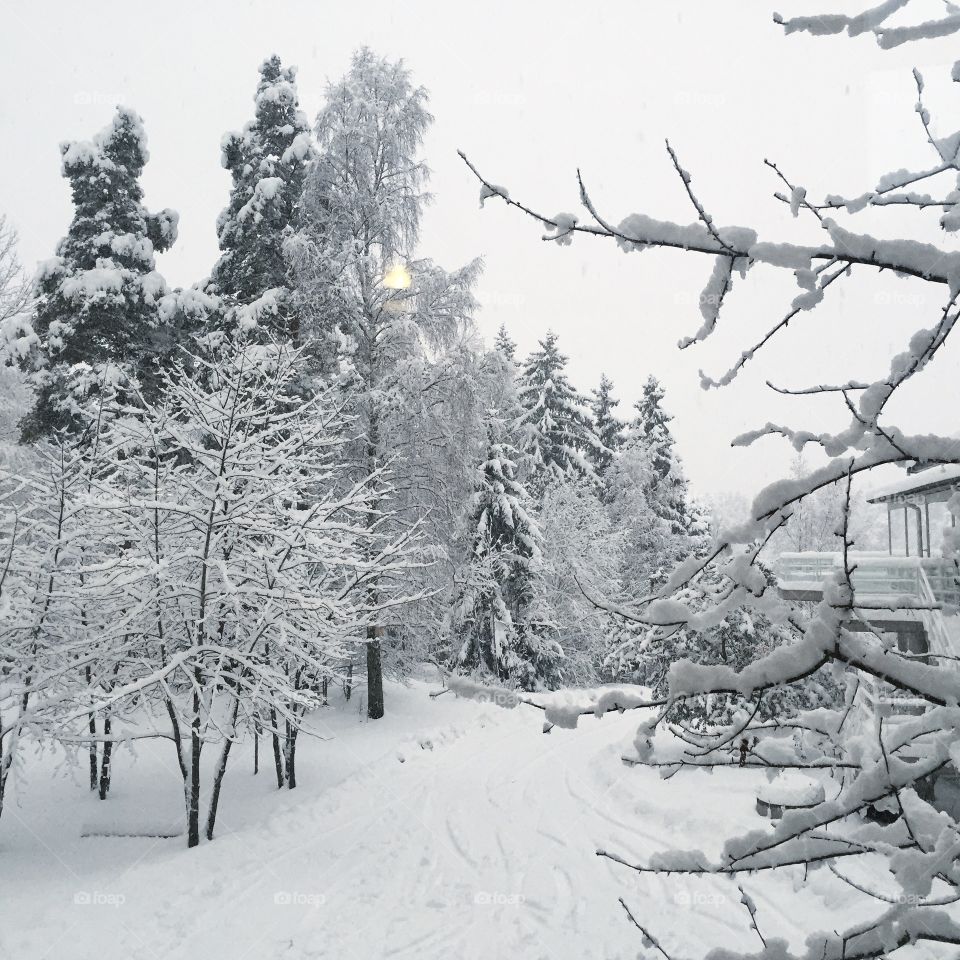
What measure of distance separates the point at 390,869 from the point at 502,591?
13314 millimetres

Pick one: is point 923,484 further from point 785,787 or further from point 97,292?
point 97,292

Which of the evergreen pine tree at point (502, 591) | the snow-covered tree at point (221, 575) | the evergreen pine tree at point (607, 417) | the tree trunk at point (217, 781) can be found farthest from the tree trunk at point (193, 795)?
the evergreen pine tree at point (607, 417)

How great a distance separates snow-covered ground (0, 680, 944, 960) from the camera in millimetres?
5992

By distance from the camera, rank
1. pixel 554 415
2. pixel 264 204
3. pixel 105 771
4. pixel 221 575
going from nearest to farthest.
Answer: pixel 221 575
pixel 105 771
pixel 264 204
pixel 554 415

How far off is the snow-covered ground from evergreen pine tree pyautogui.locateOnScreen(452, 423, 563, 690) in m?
7.37

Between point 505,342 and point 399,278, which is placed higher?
point 505,342

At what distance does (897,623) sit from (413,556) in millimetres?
9739

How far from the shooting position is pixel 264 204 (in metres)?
16.2

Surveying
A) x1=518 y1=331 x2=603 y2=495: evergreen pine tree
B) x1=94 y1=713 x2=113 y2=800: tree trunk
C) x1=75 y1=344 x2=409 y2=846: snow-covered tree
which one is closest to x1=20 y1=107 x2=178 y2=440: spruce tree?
x1=75 y1=344 x2=409 y2=846: snow-covered tree

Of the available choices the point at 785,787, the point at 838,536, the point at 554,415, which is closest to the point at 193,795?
the point at 785,787

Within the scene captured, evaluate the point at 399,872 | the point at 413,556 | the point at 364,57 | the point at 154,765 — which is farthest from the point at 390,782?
the point at 364,57

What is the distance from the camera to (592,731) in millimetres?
14305

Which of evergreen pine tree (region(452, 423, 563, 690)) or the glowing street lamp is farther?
evergreen pine tree (region(452, 423, 563, 690))

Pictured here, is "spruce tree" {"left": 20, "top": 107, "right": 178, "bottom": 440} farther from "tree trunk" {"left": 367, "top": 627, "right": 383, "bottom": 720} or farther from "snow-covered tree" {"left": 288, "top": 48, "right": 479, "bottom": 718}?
"tree trunk" {"left": 367, "top": 627, "right": 383, "bottom": 720}
